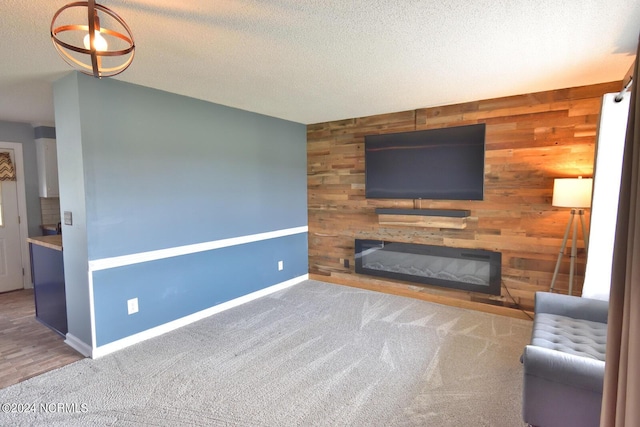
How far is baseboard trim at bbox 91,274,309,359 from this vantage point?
2.80 metres

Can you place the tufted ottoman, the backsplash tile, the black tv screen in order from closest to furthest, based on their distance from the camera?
the tufted ottoman
the black tv screen
the backsplash tile

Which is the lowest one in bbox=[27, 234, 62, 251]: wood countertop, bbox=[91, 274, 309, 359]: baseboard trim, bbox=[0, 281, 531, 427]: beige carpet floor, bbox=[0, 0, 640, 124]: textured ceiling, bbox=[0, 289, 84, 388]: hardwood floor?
bbox=[0, 289, 84, 388]: hardwood floor

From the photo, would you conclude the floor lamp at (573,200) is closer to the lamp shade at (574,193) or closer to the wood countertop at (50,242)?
the lamp shade at (574,193)

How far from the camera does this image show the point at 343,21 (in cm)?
187

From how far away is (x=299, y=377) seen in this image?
8.04 ft

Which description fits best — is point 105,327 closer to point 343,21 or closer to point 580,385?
point 343,21

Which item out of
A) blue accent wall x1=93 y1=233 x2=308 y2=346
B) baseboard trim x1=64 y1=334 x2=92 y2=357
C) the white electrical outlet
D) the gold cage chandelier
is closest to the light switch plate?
blue accent wall x1=93 y1=233 x2=308 y2=346

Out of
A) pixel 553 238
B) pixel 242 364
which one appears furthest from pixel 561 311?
pixel 242 364

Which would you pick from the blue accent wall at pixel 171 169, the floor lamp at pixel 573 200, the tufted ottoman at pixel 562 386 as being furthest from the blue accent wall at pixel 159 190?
the floor lamp at pixel 573 200

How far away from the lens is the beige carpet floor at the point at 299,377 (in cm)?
205

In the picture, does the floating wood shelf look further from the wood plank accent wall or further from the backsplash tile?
the backsplash tile

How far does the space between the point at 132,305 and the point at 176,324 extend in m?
0.49

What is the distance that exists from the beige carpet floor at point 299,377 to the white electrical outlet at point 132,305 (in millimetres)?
309

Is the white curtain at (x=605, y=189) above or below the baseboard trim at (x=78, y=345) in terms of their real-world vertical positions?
above
